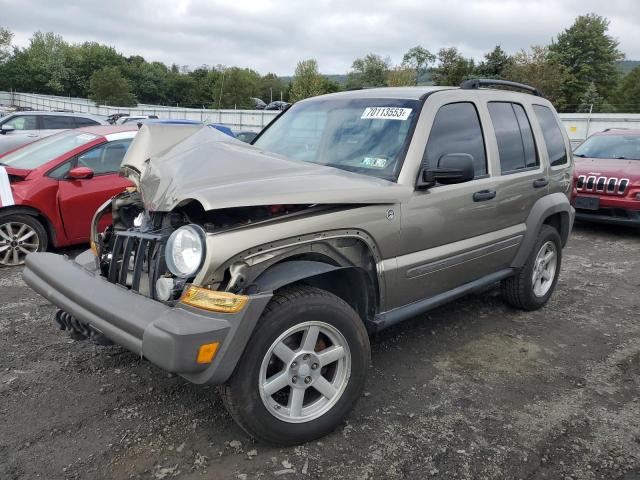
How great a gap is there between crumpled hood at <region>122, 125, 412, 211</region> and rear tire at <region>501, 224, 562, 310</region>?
196cm

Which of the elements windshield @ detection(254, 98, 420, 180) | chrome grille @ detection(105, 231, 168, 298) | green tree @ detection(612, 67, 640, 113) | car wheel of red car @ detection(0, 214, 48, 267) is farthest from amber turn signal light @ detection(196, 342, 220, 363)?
green tree @ detection(612, 67, 640, 113)

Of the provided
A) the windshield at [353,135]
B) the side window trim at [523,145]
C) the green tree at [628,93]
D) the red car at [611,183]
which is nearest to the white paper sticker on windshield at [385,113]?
the windshield at [353,135]

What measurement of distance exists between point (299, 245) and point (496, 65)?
48.0 m

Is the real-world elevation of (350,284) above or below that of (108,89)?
below

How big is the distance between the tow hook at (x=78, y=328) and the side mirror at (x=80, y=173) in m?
3.05

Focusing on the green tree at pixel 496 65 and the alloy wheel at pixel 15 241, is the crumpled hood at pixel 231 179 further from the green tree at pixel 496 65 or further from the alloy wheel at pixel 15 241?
the green tree at pixel 496 65

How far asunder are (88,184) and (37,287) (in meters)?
3.21

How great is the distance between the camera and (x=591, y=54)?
197 feet

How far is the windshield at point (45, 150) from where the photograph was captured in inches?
237

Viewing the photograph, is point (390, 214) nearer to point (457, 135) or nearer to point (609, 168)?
point (457, 135)

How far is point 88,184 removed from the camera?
19.5 ft

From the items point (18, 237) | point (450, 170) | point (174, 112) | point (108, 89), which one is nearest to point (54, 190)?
point (18, 237)

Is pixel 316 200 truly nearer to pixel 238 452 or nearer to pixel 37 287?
pixel 238 452

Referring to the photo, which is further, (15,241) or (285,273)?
(15,241)
